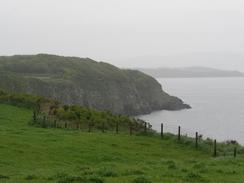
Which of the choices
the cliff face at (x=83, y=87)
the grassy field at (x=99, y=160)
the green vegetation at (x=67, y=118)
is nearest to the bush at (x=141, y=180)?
the grassy field at (x=99, y=160)

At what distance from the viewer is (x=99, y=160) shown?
99.5 feet

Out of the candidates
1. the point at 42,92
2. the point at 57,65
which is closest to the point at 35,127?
the point at 42,92

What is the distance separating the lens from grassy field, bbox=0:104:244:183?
1941cm

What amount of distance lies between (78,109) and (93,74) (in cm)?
13543

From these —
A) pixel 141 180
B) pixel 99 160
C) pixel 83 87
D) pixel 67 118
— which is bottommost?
pixel 99 160

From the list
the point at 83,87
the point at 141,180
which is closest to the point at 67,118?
the point at 141,180

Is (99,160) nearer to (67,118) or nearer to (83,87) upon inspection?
(67,118)

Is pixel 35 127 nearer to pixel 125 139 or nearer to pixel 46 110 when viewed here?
pixel 125 139

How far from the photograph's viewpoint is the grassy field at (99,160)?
19406mm

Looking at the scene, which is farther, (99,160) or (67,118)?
(67,118)

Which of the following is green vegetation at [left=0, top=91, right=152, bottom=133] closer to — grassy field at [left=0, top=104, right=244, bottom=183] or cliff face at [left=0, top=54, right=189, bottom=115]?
grassy field at [left=0, top=104, right=244, bottom=183]

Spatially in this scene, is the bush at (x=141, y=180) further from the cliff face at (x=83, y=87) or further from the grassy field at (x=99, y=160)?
the cliff face at (x=83, y=87)

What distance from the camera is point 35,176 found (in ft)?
63.6

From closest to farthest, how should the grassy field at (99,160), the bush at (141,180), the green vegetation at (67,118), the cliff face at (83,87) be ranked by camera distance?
1. the bush at (141,180)
2. the grassy field at (99,160)
3. the green vegetation at (67,118)
4. the cliff face at (83,87)
